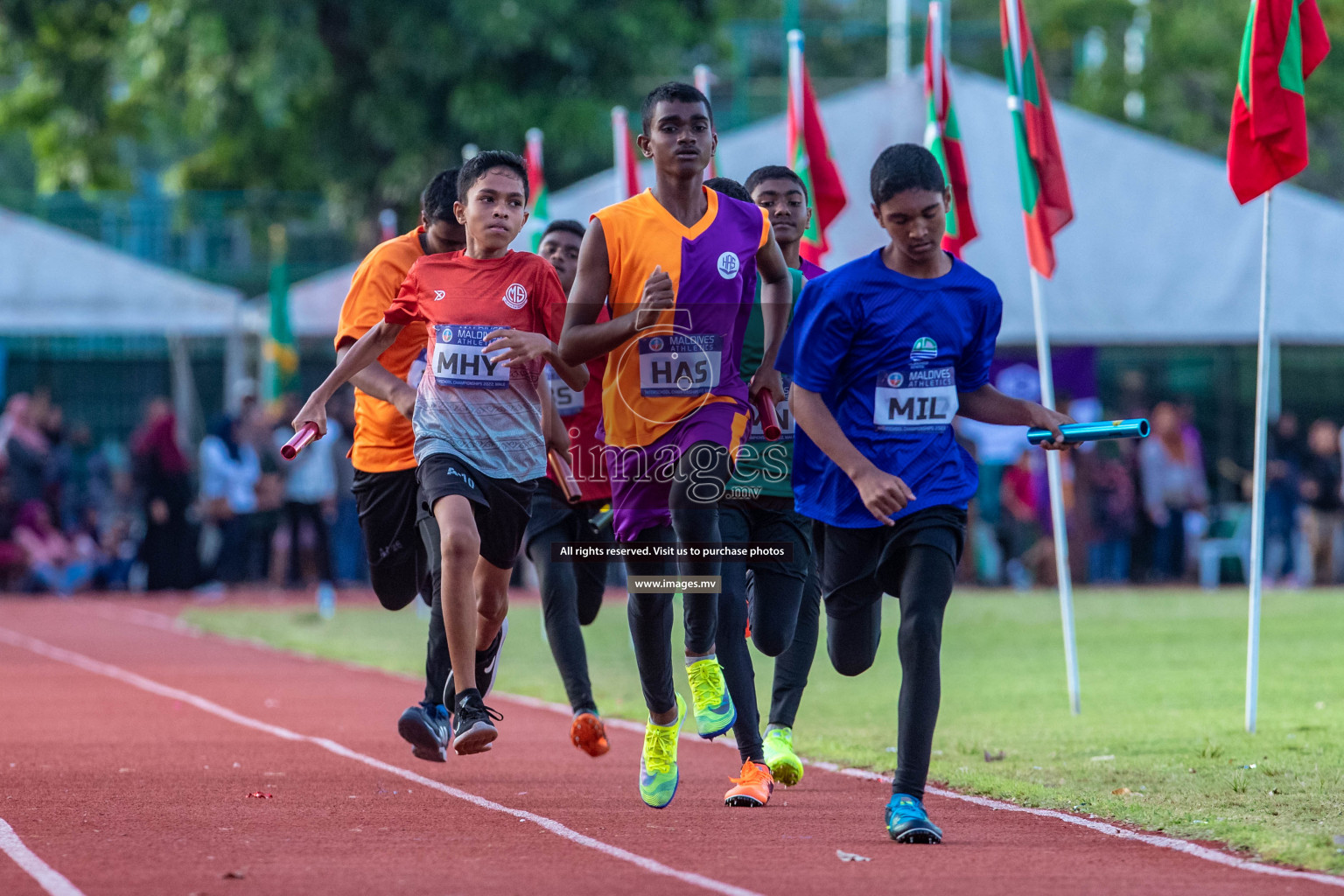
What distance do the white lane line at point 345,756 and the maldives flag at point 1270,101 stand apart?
16.7 feet

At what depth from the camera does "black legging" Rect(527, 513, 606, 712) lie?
7.92 metres

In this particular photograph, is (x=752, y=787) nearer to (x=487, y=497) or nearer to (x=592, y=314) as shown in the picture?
(x=487, y=497)

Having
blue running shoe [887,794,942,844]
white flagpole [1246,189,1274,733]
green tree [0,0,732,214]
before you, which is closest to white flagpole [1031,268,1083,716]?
white flagpole [1246,189,1274,733]

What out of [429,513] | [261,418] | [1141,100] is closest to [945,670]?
[429,513]

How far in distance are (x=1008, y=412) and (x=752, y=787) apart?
68.9 inches

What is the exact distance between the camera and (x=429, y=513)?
7.38m

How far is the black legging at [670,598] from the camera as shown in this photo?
6574mm

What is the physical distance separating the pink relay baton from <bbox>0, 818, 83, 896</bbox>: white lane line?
158 centimetres

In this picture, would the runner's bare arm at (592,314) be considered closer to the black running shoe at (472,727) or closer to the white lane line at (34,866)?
the black running shoe at (472,727)

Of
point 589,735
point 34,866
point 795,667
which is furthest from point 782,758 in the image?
point 34,866

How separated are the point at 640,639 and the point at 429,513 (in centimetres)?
109

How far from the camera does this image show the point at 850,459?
6016 mm

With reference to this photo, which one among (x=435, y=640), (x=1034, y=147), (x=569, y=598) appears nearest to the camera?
(x=435, y=640)

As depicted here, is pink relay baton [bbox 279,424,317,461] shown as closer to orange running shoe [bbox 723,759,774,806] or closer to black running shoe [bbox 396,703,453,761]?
black running shoe [bbox 396,703,453,761]
